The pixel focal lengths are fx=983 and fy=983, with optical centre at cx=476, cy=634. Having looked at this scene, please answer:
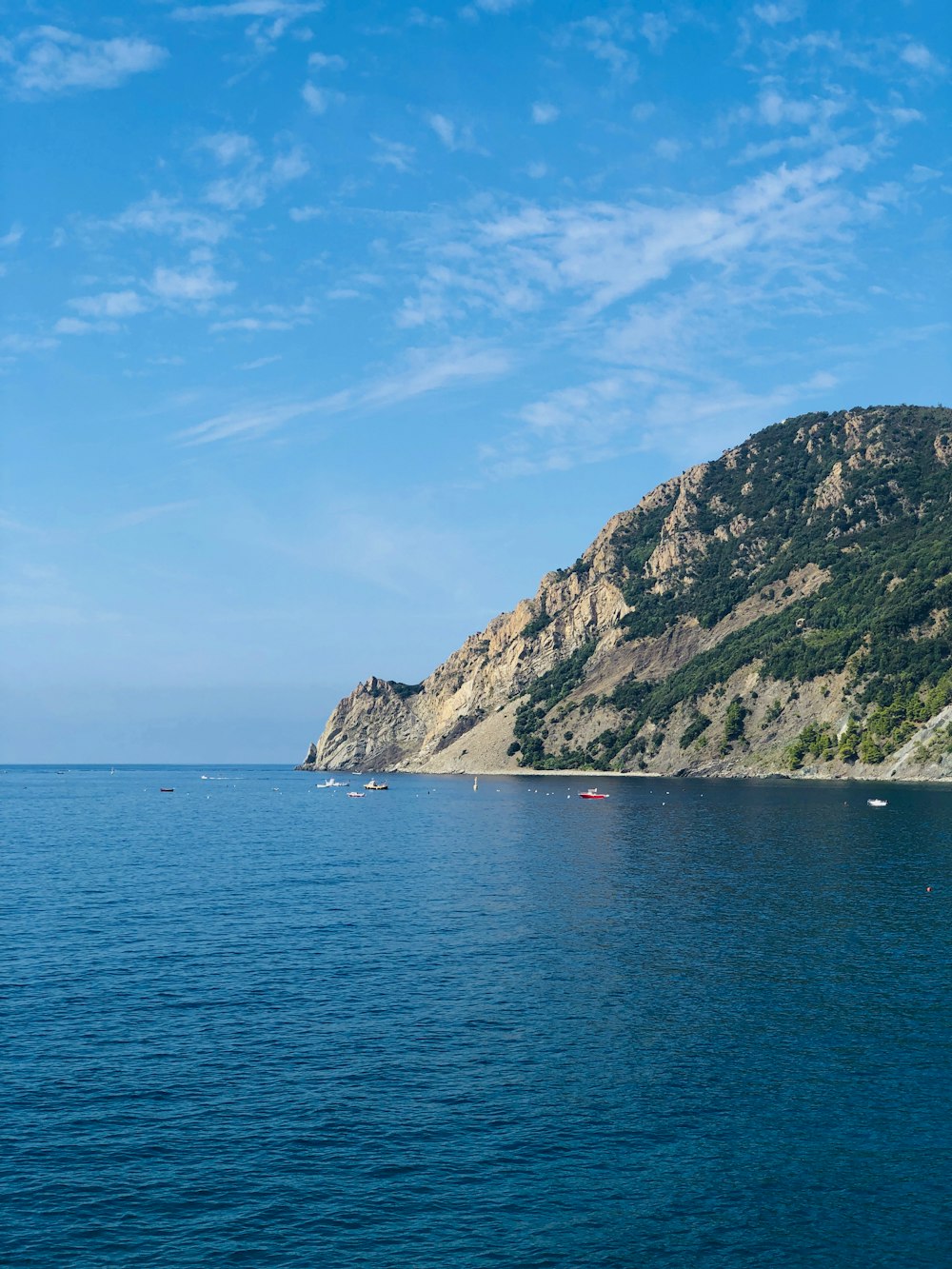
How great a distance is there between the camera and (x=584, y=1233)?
27.3 meters

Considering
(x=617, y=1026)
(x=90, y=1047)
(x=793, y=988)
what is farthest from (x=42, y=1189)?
(x=793, y=988)

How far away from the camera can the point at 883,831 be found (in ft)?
377

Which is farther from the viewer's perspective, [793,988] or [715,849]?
[715,849]

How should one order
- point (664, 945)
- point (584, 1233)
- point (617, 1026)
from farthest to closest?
point (664, 945) → point (617, 1026) → point (584, 1233)

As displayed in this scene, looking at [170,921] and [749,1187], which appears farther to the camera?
[170,921]

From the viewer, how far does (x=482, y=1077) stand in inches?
1506

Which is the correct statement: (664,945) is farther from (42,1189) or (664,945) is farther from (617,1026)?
(42,1189)

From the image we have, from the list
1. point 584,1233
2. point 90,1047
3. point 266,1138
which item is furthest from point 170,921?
point 584,1233

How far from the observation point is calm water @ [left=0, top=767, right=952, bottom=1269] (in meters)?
27.8

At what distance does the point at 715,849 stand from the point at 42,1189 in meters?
85.5

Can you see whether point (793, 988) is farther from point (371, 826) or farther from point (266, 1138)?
point (371, 826)

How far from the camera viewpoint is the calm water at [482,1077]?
27766 mm

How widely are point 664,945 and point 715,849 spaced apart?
48248mm

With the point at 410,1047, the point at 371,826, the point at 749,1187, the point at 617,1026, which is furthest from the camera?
the point at 371,826
